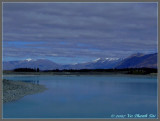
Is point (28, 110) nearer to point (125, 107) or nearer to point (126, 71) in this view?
point (125, 107)

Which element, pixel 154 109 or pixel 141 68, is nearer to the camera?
pixel 154 109

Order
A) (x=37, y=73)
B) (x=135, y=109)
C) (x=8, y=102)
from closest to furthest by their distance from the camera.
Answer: (x=135, y=109), (x=8, y=102), (x=37, y=73)

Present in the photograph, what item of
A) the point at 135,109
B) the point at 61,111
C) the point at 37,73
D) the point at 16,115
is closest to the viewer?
the point at 16,115

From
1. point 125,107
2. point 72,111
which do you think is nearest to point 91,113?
point 72,111

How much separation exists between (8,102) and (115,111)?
8.15m

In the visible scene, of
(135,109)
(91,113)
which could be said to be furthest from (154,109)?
(91,113)

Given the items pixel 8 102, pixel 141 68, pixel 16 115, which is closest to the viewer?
pixel 16 115

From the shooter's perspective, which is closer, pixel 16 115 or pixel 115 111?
pixel 16 115

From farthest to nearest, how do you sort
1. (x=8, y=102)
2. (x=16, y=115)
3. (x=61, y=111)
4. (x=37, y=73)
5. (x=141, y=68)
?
1. (x=37, y=73)
2. (x=141, y=68)
3. (x=8, y=102)
4. (x=61, y=111)
5. (x=16, y=115)

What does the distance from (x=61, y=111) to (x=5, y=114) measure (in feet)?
11.9

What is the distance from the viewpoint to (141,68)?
3607 inches

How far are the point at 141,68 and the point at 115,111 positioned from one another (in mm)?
76180

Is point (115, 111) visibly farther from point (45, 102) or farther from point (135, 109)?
point (45, 102)

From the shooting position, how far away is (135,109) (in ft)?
61.4
